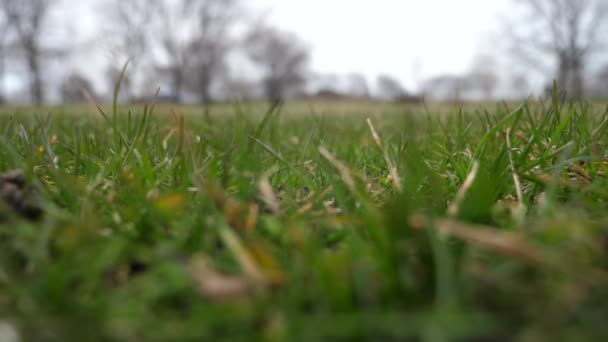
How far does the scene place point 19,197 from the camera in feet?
2.28

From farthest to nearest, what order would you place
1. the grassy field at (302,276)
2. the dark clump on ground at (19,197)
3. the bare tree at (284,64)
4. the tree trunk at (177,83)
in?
the bare tree at (284,64) → the tree trunk at (177,83) → the dark clump on ground at (19,197) → the grassy field at (302,276)

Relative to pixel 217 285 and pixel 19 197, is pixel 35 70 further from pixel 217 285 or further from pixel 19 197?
pixel 217 285

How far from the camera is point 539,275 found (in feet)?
1.65

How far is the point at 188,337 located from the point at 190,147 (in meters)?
0.49

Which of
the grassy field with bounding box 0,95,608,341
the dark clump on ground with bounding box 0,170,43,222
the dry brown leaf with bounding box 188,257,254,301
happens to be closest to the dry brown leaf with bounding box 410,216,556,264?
the grassy field with bounding box 0,95,608,341

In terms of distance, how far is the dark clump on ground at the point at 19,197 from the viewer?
0.69 m

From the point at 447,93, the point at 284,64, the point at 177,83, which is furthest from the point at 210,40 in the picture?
the point at 447,93

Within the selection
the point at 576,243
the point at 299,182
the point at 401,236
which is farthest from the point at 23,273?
the point at 576,243

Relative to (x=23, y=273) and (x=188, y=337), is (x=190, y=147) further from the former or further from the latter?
(x=188, y=337)

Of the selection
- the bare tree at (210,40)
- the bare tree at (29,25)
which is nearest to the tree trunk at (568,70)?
the bare tree at (210,40)

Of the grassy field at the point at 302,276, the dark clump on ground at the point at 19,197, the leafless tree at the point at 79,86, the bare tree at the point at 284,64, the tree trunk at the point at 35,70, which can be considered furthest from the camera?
the bare tree at the point at 284,64

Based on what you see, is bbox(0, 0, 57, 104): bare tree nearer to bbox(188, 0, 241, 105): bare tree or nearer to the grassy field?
bbox(188, 0, 241, 105): bare tree

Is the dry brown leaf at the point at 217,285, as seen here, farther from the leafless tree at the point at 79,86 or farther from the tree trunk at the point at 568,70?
the tree trunk at the point at 568,70

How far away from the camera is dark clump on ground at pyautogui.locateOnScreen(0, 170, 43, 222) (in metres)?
0.69
